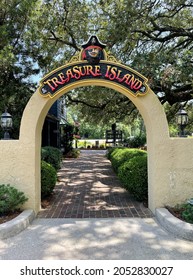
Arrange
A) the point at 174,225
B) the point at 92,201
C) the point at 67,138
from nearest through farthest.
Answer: the point at 174,225 → the point at 92,201 → the point at 67,138

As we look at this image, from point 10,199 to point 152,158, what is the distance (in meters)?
3.16

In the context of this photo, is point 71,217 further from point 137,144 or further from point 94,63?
point 137,144

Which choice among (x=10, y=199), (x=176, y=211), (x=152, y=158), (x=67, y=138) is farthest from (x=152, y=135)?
(x=67, y=138)

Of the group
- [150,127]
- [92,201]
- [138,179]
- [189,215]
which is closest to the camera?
[189,215]

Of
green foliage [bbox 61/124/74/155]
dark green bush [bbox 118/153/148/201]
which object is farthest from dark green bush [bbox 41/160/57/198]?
green foliage [bbox 61/124/74/155]

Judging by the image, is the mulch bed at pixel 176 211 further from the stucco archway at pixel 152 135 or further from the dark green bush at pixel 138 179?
the dark green bush at pixel 138 179

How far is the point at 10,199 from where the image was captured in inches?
194

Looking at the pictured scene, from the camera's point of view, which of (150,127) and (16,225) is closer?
(16,225)

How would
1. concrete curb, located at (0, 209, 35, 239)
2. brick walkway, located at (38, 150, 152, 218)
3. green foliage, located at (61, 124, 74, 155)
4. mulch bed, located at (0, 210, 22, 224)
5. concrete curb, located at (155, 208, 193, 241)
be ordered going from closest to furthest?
1. concrete curb, located at (155, 208, 193, 241)
2. concrete curb, located at (0, 209, 35, 239)
3. mulch bed, located at (0, 210, 22, 224)
4. brick walkway, located at (38, 150, 152, 218)
5. green foliage, located at (61, 124, 74, 155)

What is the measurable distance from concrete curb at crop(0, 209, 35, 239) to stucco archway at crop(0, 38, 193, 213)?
0.50 m

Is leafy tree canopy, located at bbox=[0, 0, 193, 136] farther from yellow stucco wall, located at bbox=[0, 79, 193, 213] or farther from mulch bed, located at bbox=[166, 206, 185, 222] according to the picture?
mulch bed, located at bbox=[166, 206, 185, 222]

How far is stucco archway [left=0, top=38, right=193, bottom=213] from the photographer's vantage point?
546 cm

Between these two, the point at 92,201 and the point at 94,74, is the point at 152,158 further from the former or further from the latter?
the point at 94,74
